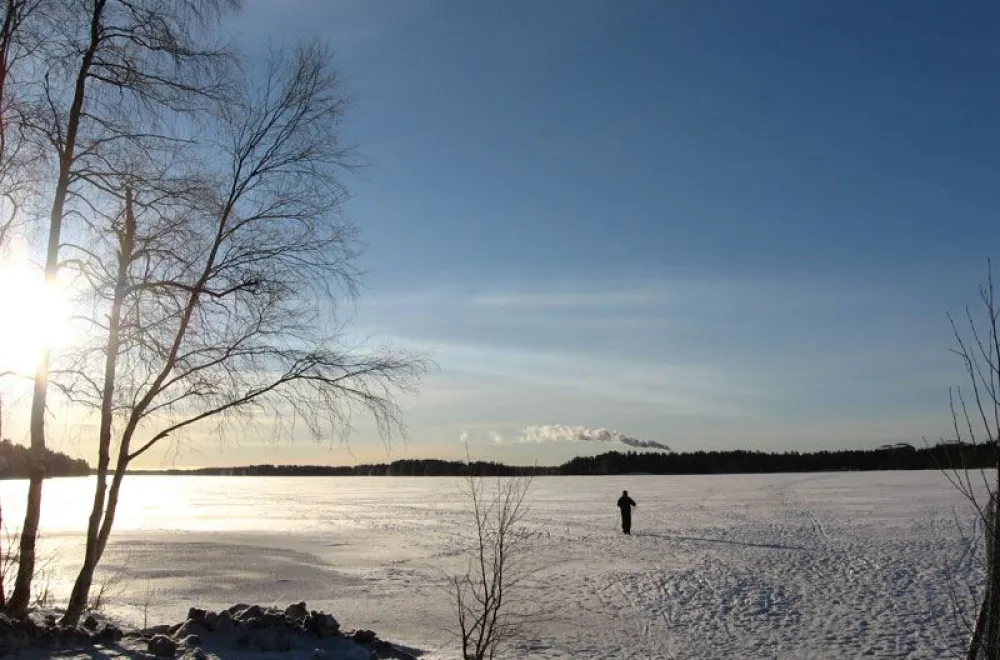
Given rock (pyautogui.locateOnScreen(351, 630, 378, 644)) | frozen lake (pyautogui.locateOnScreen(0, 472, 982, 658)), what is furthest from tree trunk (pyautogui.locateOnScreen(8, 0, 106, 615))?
rock (pyautogui.locateOnScreen(351, 630, 378, 644))

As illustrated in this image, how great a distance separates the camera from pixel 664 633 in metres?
12.8

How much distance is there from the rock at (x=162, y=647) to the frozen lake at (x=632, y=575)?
3.22m

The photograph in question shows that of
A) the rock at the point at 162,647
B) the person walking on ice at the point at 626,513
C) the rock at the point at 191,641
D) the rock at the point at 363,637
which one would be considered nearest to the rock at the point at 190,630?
the rock at the point at 191,641

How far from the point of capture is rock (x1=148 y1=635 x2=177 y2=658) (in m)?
7.71

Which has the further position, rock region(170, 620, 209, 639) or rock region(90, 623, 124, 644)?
rock region(170, 620, 209, 639)

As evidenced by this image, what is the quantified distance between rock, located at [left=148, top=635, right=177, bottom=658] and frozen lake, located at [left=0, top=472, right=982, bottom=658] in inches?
127

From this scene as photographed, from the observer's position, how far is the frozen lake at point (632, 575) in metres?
12.4

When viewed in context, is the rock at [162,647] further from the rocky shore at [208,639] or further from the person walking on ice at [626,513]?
the person walking on ice at [626,513]

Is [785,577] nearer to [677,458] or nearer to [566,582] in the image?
[566,582]

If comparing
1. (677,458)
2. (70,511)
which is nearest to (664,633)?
(70,511)

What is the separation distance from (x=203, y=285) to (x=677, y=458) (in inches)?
4774

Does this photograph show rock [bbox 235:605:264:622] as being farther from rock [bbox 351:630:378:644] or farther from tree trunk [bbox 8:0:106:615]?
tree trunk [bbox 8:0:106:615]

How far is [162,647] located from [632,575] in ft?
38.6

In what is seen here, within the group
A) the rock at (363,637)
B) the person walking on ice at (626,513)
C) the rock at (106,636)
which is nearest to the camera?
the rock at (106,636)
